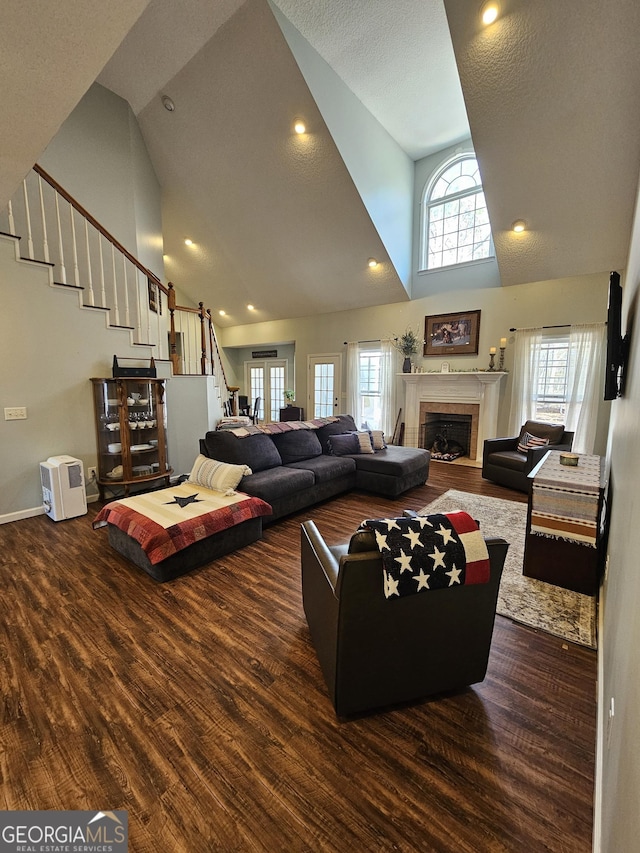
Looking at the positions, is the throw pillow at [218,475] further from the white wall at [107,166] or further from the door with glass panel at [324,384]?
the door with glass panel at [324,384]

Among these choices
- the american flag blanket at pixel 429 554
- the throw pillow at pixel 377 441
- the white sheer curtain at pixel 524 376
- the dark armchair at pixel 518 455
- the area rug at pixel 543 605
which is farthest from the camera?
the white sheer curtain at pixel 524 376

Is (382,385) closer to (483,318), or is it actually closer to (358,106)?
(483,318)

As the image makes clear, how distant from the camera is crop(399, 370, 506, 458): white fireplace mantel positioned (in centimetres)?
591

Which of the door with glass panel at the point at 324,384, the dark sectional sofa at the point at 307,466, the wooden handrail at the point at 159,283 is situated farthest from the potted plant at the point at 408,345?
the wooden handrail at the point at 159,283

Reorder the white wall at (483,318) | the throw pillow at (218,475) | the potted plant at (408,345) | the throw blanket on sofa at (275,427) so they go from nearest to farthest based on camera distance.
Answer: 1. the throw pillow at (218,475)
2. the throw blanket on sofa at (275,427)
3. the white wall at (483,318)
4. the potted plant at (408,345)

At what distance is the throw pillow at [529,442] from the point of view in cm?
466

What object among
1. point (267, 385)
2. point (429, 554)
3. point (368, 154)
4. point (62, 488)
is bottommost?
point (62, 488)

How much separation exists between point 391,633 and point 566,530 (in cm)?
171

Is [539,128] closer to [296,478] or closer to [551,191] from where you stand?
[551,191]

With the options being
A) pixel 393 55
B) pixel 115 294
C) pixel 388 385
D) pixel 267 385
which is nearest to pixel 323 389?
pixel 388 385

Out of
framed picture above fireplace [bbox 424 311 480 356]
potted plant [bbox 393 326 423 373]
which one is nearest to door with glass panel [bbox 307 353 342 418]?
potted plant [bbox 393 326 423 373]

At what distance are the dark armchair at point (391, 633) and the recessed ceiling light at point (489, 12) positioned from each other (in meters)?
4.53

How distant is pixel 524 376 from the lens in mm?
5613

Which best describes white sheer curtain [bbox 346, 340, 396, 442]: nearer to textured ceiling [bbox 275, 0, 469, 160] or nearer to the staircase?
the staircase
